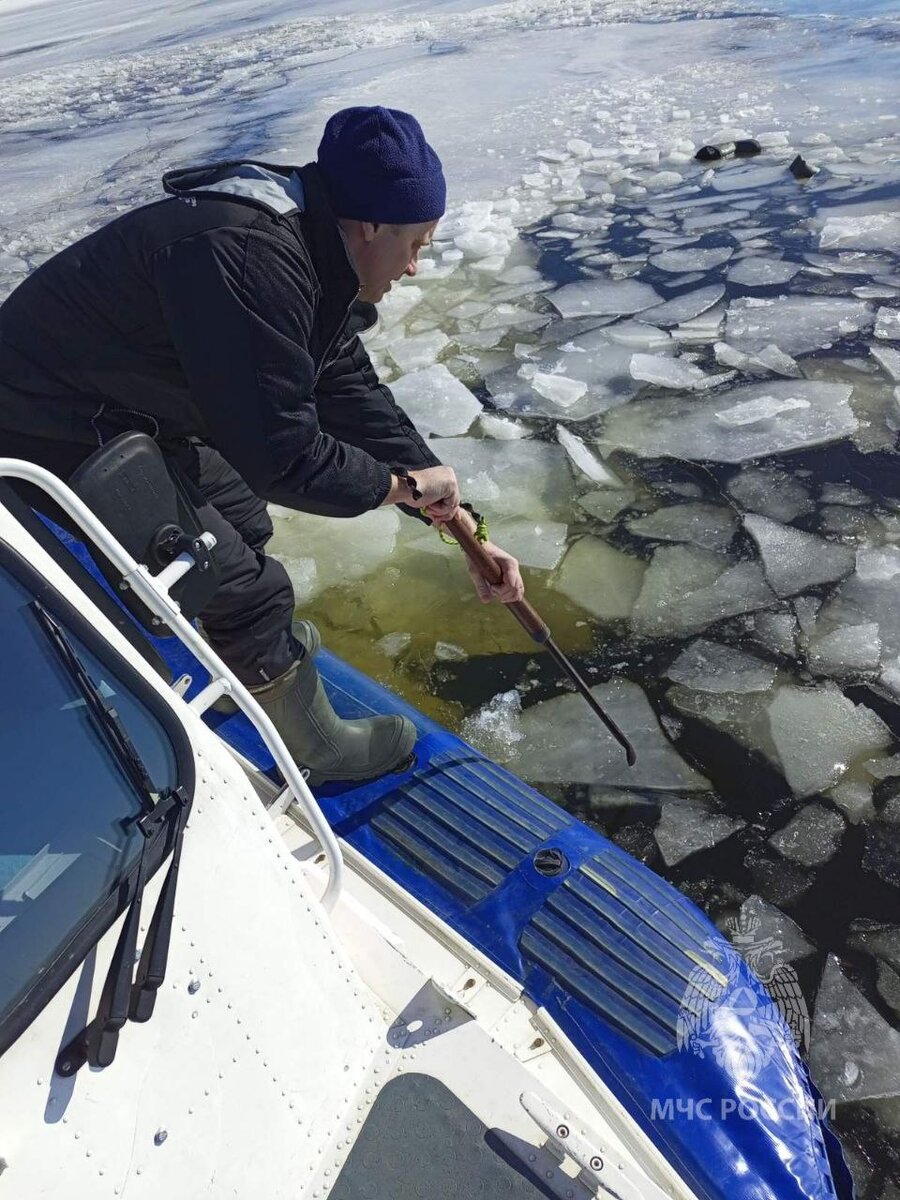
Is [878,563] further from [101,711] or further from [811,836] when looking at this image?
[101,711]

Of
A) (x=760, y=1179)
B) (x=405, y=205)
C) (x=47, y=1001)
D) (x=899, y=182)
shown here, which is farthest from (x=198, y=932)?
(x=899, y=182)

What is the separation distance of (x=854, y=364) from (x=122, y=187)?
6.60 m

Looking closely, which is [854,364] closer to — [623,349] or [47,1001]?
[623,349]

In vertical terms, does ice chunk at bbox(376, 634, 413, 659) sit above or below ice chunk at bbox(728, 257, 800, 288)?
below

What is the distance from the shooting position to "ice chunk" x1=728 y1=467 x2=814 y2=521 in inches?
126

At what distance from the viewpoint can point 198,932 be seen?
1.06 metres

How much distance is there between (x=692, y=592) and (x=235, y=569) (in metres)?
1.78

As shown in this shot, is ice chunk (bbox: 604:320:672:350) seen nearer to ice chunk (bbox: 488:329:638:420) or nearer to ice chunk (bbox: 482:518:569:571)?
ice chunk (bbox: 488:329:638:420)

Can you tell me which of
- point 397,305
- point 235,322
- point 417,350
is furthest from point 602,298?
point 235,322

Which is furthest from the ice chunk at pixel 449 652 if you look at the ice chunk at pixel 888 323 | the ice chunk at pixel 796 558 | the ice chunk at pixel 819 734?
the ice chunk at pixel 888 323

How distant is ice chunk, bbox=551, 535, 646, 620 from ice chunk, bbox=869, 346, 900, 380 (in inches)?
67.8

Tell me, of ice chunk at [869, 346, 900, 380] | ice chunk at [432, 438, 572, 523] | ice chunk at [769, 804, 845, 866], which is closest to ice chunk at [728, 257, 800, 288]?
ice chunk at [869, 346, 900, 380]

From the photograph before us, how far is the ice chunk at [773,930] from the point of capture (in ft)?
6.39

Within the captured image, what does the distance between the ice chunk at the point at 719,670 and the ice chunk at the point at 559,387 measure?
1663mm
